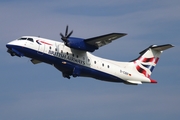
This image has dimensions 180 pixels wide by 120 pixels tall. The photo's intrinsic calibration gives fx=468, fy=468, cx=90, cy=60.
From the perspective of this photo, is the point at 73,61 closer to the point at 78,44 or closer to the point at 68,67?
the point at 68,67

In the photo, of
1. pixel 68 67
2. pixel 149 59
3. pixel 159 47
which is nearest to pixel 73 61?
pixel 68 67

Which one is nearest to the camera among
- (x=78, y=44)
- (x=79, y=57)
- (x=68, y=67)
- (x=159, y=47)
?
(x=78, y=44)

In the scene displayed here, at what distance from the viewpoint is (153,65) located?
4462 cm

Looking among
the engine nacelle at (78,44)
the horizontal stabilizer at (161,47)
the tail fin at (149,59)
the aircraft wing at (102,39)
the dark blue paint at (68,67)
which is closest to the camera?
the aircraft wing at (102,39)

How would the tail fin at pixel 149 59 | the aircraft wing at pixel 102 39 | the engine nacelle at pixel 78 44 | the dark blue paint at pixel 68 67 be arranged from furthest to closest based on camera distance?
the tail fin at pixel 149 59 < the engine nacelle at pixel 78 44 < the dark blue paint at pixel 68 67 < the aircraft wing at pixel 102 39

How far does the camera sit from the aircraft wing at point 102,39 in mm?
38600

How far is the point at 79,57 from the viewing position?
40531 millimetres

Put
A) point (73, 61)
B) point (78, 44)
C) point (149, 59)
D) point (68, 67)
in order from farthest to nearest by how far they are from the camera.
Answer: point (149, 59), point (73, 61), point (68, 67), point (78, 44)

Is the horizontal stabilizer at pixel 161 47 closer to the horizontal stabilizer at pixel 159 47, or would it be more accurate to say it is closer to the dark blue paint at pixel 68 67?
the horizontal stabilizer at pixel 159 47

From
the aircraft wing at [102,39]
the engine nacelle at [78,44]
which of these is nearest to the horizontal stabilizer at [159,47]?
the aircraft wing at [102,39]

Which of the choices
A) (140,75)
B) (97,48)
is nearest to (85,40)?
(97,48)

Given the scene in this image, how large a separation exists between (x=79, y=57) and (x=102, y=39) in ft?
8.82

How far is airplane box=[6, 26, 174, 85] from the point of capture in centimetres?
3900

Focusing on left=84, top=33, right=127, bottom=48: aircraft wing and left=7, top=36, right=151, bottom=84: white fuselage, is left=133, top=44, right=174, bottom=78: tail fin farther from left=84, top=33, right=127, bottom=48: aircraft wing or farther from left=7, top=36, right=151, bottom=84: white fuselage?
left=84, top=33, right=127, bottom=48: aircraft wing
